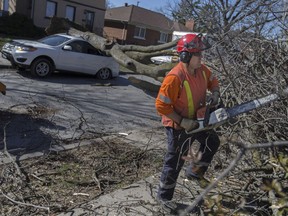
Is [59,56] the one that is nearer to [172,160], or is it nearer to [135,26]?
[172,160]

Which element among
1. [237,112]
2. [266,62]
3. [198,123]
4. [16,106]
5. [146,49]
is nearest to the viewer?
[237,112]

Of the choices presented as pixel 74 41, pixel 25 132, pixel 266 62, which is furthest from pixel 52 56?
pixel 266 62

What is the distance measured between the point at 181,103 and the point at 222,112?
53 cm

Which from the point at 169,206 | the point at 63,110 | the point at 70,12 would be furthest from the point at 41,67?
the point at 70,12

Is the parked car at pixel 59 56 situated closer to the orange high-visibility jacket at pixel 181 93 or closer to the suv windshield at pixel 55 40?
the suv windshield at pixel 55 40

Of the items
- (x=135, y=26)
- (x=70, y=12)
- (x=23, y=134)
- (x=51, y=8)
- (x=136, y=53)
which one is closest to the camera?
(x=23, y=134)

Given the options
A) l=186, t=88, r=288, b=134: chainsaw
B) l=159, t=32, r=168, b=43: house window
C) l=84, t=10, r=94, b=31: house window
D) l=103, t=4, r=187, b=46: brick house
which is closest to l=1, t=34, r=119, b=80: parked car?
l=186, t=88, r=288, b=134: chainsaw

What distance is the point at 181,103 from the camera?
13.3 ft

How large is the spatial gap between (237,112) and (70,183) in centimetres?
228

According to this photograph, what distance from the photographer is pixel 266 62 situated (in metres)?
4.41

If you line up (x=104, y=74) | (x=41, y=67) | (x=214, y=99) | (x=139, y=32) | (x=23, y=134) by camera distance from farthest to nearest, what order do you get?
(x=139, y=32) → (x=104, y=74) → (x=41, y=67) → (x=23, y=134) → (x=214, y=99)

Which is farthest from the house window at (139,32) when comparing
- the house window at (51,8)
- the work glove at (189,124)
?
the work glove at (189,124)

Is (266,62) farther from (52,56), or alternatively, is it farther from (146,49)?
(52,56)

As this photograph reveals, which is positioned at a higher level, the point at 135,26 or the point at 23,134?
the point at 135,26
